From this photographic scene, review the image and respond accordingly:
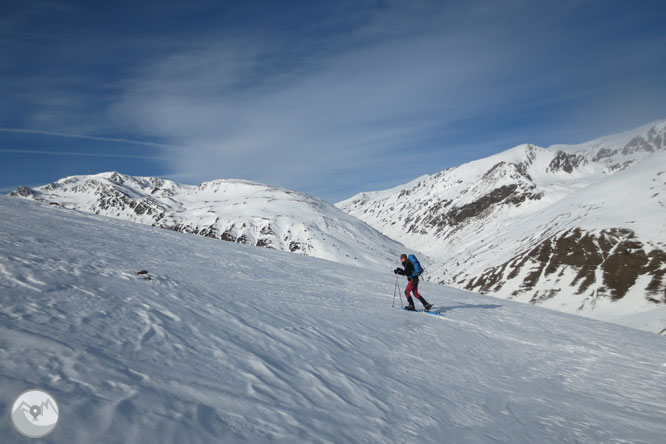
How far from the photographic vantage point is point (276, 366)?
259 inches

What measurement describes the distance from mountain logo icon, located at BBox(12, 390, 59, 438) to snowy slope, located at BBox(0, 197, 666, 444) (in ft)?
0.33

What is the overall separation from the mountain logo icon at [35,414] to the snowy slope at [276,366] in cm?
10

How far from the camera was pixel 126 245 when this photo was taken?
16953 millimetres

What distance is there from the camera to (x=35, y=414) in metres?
3.51

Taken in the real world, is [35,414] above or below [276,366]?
above

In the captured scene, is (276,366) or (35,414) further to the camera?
(276,366)

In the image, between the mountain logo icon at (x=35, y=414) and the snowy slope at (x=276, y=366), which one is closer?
the mountain logo icon at (x=35, y=414)

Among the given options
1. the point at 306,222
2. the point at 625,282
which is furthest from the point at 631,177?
the point at 306,222

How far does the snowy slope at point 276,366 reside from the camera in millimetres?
4254

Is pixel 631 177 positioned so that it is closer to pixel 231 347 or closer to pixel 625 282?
pixel 625 282

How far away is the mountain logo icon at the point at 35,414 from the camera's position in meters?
3.24

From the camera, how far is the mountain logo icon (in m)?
3.24

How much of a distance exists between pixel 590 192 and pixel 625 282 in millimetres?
70436

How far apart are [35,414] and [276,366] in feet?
12.4
